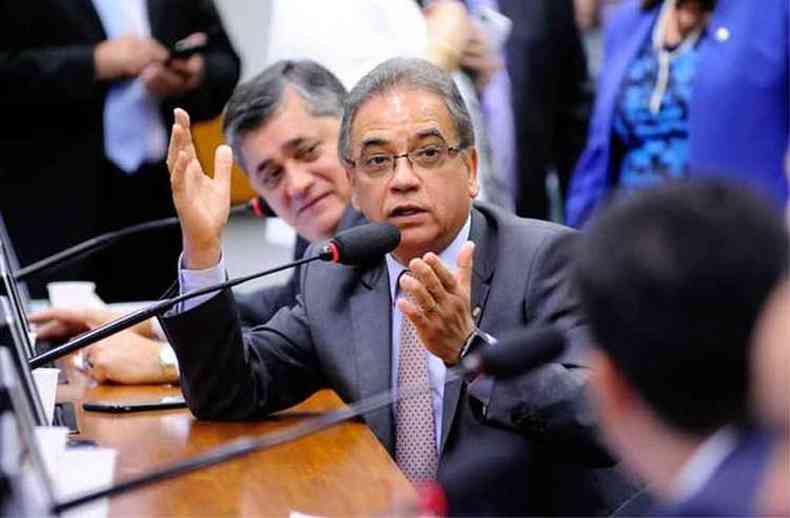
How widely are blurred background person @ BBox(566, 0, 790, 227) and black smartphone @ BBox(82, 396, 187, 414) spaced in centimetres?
136

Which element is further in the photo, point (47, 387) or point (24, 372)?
point (47, 387)

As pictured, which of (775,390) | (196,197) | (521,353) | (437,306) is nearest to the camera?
(775,390)

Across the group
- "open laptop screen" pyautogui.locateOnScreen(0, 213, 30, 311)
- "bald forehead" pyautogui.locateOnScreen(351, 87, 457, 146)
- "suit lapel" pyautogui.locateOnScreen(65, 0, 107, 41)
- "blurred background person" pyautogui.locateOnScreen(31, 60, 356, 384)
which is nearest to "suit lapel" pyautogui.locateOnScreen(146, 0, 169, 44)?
"suit lapel" pyautogui.locateOnScreen(65, 0, 107, 41)

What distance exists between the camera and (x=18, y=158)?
4434 millimetres

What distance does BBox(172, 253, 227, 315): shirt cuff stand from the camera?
2.76 m

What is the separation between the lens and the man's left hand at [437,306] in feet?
8.10

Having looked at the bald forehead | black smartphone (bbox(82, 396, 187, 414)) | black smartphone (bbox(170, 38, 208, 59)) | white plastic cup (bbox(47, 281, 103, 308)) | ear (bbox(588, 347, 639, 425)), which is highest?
ear (bbox(588, 347, 639, 425))

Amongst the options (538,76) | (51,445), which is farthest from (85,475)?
(538,76)

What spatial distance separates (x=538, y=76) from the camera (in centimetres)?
520

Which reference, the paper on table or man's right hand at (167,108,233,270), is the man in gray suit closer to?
man's right hand at (167,108,233,270)

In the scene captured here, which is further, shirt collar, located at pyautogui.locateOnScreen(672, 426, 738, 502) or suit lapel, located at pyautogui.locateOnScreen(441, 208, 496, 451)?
suit lapel, located at pyautogui.locateOnScreen(441, 208, 496, 451)

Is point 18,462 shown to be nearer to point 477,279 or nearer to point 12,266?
point 477,279

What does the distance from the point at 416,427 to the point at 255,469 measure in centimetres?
32

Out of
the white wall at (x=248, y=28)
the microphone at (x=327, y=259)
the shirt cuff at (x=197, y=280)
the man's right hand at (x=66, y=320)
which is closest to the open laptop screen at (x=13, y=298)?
the microphone at (x=327, y=259)
